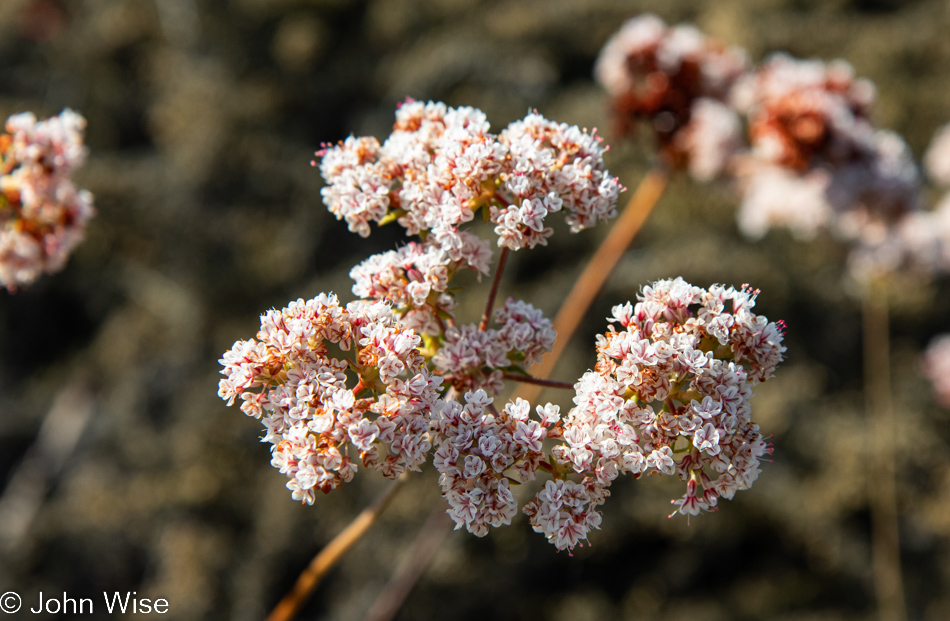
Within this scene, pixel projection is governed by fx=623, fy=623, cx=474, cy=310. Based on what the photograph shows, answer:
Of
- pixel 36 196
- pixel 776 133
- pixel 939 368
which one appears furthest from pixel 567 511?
pixel 939 368

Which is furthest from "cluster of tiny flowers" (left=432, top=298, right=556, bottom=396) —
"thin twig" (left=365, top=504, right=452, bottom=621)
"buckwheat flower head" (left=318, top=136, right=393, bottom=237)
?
"thin twig" (left=365, top=504, right=452, bottom=621)

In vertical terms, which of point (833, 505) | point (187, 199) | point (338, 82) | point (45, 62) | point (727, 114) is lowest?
point (833, 505)

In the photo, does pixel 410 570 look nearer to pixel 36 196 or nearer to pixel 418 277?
pixel 418 277

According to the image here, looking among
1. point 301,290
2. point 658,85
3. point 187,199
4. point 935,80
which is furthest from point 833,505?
point 187,199

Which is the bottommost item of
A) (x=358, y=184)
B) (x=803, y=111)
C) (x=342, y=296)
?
(x=358, y=184)

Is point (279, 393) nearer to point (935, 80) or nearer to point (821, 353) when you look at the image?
point (821, 353)

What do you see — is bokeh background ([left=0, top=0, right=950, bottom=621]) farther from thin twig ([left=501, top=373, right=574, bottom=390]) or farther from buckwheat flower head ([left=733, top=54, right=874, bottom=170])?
thin twig ([left=501, top=373, right=574, bottom=390])
